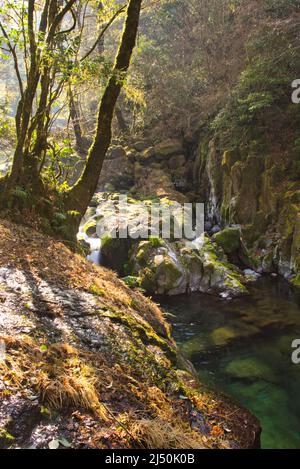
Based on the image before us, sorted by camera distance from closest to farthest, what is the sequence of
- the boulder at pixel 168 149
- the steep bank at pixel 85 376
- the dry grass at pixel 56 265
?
the steep bank at pixel 85 376 < the dry grass at pixel 56 265 < the boulder at pixel 168 149

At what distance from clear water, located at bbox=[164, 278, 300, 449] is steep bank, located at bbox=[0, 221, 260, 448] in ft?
5.49

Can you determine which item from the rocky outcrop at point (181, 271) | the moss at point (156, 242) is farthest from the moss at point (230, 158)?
the moss at point (156, 242)

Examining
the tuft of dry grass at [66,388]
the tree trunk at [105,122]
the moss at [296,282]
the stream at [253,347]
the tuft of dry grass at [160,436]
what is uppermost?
the tree trunk at [105,122]

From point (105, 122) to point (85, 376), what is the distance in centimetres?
654

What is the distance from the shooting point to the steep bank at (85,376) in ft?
10.4

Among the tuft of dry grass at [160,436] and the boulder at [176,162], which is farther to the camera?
the boulder at [176,162]

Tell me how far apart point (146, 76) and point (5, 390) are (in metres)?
25.0

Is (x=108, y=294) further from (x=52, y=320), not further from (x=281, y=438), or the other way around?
(x=281, y=438)

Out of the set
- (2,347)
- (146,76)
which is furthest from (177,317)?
(146,76)

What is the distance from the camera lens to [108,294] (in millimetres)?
6277

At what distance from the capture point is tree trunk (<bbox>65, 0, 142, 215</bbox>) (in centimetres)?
854

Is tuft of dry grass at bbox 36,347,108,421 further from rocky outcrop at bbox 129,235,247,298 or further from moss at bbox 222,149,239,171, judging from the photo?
moss at bbox 222,149,239,171

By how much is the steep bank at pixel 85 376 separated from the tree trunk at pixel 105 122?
2.69 m

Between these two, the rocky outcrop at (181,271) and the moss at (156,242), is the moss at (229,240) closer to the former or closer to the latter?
the rocky outcrop at (181,271)
